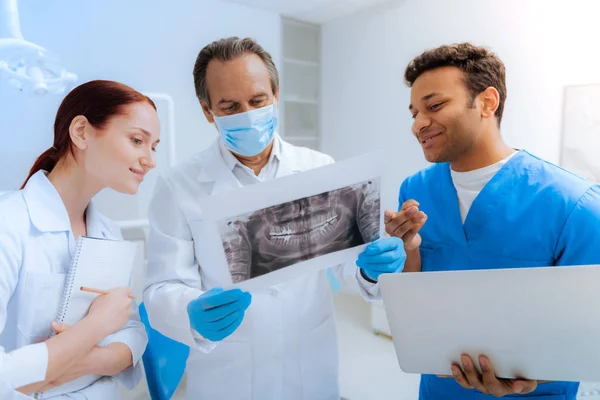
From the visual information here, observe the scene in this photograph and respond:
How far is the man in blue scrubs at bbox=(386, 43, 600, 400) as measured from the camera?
1.05m

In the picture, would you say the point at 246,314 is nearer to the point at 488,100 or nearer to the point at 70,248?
the point at 70,248

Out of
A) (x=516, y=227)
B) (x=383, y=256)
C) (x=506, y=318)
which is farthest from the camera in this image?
(x=516, y=227)

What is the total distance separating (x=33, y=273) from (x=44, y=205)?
0.51 feet

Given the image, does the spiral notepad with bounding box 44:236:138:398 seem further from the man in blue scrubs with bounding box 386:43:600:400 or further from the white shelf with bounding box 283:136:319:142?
the white shelf with bounding box 283:136:319:142

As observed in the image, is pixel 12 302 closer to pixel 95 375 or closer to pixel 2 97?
pixel 95 375

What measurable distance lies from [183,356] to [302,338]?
1.42 feet

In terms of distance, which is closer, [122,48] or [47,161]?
[47,161]

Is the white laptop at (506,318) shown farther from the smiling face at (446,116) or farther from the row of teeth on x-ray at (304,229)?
the smiling face at (446,116)

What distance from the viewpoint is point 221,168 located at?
120 centimetres

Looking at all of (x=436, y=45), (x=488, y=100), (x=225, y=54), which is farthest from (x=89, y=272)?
(x=436, y=45)

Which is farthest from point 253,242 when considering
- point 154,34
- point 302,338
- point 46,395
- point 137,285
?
point 154,34

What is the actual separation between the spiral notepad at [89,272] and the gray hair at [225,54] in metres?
0.48

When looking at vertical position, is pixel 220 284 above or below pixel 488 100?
below

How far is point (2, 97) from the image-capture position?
2.12m
